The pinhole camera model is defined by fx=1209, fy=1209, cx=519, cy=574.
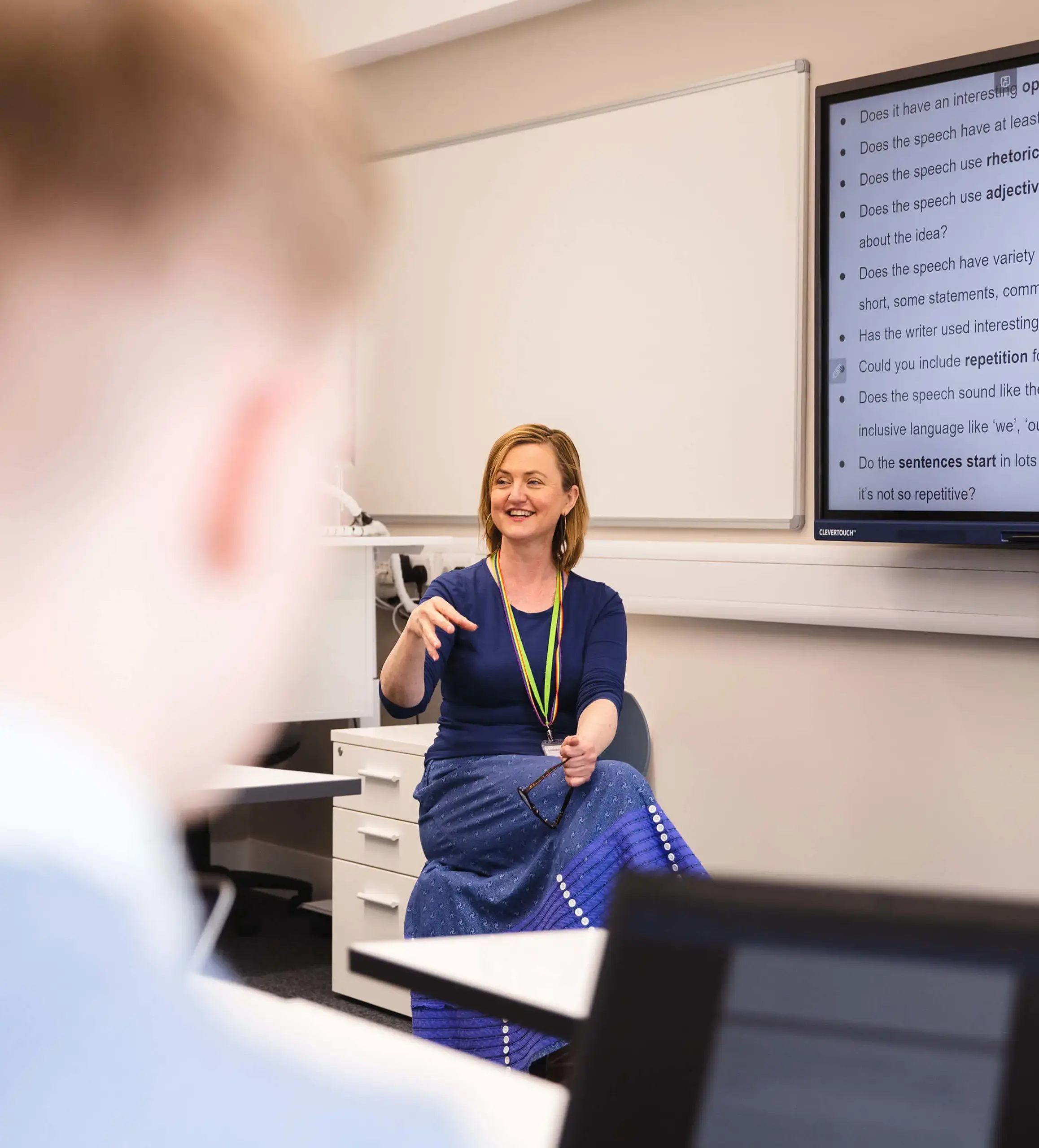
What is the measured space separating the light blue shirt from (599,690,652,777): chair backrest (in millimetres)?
2730

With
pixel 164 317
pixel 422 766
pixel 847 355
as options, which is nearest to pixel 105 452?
pixel 164 317

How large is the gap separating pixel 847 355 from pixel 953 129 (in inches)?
19.5

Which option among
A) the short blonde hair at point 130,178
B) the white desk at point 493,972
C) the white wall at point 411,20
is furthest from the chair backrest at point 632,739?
the short blonde hair at point 130,178

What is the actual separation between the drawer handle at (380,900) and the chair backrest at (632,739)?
64 cm

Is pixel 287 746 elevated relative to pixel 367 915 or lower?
elevated

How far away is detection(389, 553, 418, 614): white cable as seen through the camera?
3.54 meters

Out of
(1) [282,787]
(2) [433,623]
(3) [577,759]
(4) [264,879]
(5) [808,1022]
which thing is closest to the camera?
(5) [808,1022]

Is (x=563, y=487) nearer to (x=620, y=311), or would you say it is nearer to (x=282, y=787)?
(x=620, y=311)

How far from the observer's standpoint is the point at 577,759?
2229 millimetres

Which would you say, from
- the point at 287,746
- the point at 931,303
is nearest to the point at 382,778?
the point at 287,746

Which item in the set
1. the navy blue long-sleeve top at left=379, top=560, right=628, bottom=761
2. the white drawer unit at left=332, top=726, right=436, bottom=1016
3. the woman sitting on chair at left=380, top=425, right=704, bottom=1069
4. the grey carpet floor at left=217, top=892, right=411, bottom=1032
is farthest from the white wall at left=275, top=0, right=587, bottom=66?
the grey carpet floor at left=217, top=892, right=411, bottom=1032

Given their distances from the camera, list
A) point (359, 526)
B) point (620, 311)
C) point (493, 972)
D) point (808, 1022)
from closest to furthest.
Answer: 1. point (808, 1022)
2. point (493, 972)
3. point (620, 311)
4. point (359, 526)

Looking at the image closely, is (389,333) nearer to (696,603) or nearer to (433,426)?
(433,426)

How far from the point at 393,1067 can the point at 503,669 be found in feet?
6.82
